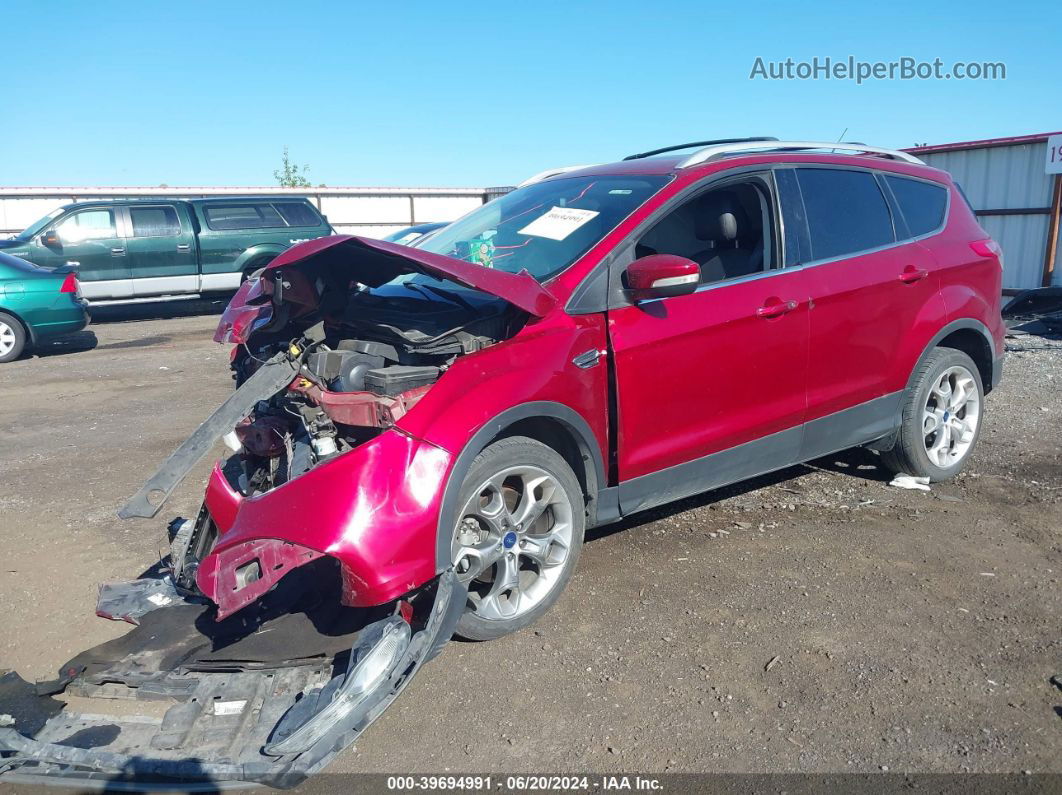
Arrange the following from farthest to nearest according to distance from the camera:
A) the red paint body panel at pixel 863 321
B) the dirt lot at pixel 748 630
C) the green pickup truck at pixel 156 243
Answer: the green pickup truck at pixel 156 243
the red paint body panel at pixel 863 321
the dirt lot at pixel 748 630

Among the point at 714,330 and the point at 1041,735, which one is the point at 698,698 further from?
the point at 714,330

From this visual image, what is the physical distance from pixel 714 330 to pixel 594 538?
51.6 inches

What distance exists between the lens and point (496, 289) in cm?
354

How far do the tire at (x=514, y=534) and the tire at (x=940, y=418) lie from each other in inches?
93.3

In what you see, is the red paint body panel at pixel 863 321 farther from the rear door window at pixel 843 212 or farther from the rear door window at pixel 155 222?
the rear door window at pixel 155 222

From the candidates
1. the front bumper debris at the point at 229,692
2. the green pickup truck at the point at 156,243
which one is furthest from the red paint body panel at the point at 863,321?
the green pickup truck at the point at 156,243

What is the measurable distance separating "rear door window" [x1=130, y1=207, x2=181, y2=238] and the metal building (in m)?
13.1

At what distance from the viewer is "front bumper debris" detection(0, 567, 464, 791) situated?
9.11 feet

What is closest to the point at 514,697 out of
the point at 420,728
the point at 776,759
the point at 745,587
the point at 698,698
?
the point at 420,728

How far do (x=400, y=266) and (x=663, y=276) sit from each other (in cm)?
112

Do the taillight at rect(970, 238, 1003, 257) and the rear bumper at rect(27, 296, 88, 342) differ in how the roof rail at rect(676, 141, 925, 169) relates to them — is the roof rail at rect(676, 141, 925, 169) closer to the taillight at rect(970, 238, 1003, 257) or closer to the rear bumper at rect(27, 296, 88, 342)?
the taillight at rect(970, 238, 1003, 257)

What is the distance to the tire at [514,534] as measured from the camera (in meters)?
3.55

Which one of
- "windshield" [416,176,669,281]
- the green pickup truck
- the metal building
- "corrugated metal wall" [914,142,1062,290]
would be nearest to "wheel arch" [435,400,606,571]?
"windshield" [416,176,669,281]

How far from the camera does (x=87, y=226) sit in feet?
49.8
